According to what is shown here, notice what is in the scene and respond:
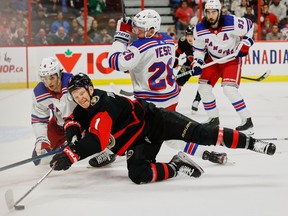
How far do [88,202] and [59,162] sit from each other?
0.25 metres

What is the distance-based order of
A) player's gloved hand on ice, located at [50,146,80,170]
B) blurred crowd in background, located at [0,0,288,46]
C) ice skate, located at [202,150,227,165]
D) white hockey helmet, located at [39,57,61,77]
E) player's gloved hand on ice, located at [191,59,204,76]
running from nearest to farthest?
player's gloved hand on ice, located at [50,146,80,170] < white hockey helmet, located at [39,57,61,77] < ice skate, located at [202,150,227,165] < player's gloved hand on ice, located at [191,59,204,76] < blurred crowd in background, located at [0,0,288,46]

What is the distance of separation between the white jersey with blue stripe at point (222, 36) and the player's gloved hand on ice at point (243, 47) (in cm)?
4

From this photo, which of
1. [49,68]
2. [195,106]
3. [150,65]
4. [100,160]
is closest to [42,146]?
[100,160]

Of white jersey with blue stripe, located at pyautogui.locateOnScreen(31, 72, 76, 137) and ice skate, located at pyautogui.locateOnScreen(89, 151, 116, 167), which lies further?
ice skate, located at pyautogui.locateOnScreen(89, 151, 116, 167)

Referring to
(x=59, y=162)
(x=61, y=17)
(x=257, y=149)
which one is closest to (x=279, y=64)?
(x=61, y=17)

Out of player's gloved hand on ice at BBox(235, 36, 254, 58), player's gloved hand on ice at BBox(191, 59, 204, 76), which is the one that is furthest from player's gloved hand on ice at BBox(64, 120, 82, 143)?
player's gloved hand on ice at BBox(235, 36, 254, 58)

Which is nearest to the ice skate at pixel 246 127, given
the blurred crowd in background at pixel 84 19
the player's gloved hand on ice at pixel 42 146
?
the player's gloved hand on ice at pixel 42 146

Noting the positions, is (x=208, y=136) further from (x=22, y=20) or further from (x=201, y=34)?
(x=22, y=20)

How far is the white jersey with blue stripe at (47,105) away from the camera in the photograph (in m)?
3.83

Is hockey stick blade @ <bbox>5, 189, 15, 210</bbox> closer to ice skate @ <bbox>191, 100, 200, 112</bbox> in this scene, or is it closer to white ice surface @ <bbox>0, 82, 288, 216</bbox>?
white ice surface @ <bbox>0, 82, 288, 216</bbox>

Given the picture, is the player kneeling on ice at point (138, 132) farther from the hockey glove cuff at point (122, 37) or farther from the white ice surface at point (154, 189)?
the hockey glove cuff at point (122, 37)

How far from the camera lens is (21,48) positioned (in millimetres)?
8820

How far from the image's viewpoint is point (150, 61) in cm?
414

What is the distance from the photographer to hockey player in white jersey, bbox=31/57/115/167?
377 centimetres
